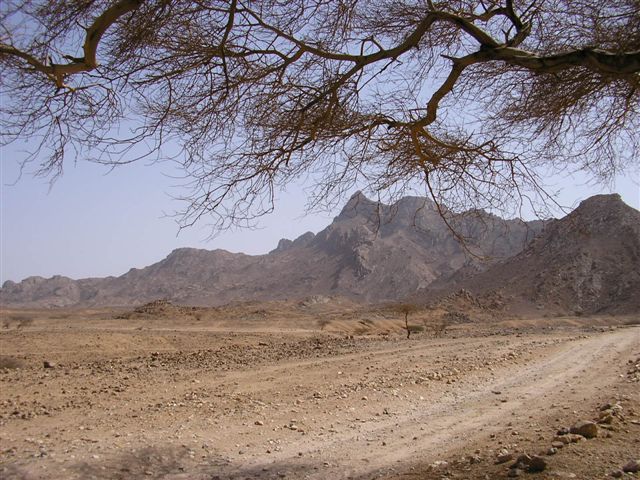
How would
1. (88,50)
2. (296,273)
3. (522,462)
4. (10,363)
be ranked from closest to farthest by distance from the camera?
1. (88,50)
2. (522,462)
3. (10,363)
4. (296,273)

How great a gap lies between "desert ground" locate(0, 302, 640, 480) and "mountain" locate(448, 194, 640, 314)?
122ft

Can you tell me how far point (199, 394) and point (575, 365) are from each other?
26.5 feet

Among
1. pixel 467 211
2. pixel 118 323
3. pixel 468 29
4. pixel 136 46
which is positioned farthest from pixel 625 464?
pixel 118 323

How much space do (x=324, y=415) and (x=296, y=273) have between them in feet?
318

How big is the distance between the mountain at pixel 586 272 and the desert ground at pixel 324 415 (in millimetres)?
37175

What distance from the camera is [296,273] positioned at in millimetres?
105188

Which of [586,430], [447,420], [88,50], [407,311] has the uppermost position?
[88,50]

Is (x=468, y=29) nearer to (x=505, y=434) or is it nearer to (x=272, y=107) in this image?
(x=272, y=107)

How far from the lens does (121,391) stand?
9969 mm

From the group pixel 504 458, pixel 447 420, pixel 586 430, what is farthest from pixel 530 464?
pixel 447 420

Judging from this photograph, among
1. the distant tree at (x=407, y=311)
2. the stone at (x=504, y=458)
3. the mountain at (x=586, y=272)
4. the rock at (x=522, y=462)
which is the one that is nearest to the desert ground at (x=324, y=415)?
the stone at (x=504, y=458)

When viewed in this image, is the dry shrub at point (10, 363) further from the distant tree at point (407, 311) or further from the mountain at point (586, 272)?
the mountain at point (586, 272)

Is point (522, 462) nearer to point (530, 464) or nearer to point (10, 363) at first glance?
point (530, 464)

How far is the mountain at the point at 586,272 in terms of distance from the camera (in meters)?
50.1
